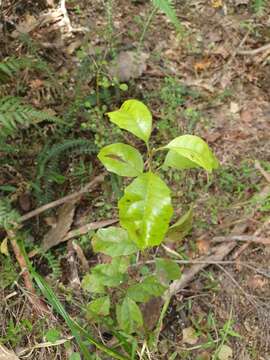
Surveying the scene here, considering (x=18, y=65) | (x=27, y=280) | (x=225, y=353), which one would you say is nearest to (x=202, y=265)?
(x=225, y=353)

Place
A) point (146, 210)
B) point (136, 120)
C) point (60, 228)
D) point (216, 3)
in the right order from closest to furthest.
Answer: point (146, 210) < point (136, 120) < point (60, 228) < point (216, 3)

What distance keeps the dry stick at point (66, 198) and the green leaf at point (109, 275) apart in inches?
24.6

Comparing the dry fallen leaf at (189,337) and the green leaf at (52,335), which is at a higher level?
the green leaf at (52,335)

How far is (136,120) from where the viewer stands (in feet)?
4.98

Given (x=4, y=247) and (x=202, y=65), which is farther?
Result: (x=202, y=65)

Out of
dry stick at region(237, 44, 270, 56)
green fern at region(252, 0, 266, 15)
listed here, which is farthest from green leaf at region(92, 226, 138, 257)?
green fern at region(252, 0, 266, 15)

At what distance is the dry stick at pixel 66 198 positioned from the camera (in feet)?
8.00

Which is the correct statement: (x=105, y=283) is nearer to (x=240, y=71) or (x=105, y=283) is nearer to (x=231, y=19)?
(x=240, y=71)

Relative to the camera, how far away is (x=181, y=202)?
2490mm

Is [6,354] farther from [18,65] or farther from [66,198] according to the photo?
[18,65]

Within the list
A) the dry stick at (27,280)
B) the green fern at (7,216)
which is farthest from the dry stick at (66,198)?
the green fern at (7,216)

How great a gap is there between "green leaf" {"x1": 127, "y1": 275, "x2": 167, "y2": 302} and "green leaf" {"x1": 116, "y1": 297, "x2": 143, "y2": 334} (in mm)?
27

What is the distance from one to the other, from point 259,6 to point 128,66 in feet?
3.13

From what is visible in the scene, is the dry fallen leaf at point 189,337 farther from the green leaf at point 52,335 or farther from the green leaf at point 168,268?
the green leaf at point 52,335
